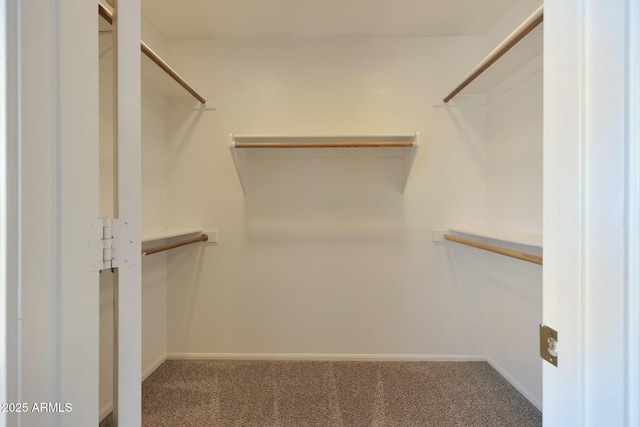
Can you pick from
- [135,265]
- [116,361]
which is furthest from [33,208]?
[116,361]

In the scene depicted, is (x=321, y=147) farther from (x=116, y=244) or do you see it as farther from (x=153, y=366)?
(x=153, y=366)

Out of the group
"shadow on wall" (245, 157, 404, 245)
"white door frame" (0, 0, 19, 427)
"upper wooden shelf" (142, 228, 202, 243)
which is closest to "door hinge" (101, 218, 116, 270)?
"white door frame" (0, 0, 19, 427)

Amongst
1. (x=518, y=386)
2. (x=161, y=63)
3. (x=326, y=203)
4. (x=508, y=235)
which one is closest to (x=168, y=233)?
(x=161, y=63)

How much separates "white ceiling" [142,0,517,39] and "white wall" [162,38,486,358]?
9 centimetres

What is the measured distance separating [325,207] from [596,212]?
1.59m

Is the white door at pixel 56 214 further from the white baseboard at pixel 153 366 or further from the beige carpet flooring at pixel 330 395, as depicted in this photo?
the white baseboard at pixel 153 366

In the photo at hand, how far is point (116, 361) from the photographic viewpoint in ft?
1.81

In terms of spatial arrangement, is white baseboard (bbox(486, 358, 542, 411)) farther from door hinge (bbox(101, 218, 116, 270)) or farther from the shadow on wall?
door hinge (bbox(101, 218, 116, 270))

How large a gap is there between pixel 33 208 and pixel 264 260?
1.59 meters

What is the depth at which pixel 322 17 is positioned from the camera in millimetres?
1698

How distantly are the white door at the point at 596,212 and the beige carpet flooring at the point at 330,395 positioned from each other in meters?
1.25

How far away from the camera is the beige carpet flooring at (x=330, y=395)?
1.39m

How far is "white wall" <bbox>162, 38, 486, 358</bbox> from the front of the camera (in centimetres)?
191

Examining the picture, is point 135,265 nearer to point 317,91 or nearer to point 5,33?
point 5,33
